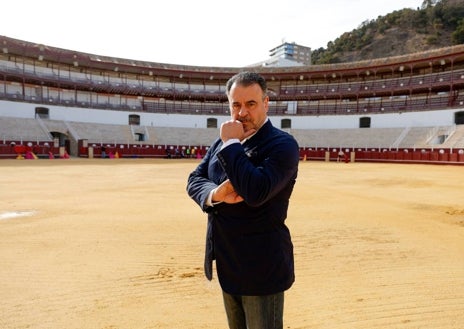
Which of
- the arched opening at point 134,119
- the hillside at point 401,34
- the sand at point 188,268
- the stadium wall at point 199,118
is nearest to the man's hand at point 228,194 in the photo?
the sand at point 188,268

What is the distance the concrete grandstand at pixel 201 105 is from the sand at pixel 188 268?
85.3 ft

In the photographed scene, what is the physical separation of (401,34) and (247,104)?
88.8 metres

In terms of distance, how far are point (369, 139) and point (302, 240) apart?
34107 mm

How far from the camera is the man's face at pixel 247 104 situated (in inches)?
66.9

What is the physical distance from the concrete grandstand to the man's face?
31854mm

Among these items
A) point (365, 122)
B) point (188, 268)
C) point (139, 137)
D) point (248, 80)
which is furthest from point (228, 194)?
point (365, 122)

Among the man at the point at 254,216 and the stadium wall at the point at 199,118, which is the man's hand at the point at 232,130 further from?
the stadium wall at the point at 199,118

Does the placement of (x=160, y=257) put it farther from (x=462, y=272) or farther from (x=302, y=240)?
(x=462, y=272)

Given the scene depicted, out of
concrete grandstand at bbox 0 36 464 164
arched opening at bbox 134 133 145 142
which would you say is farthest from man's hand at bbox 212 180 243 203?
arched opening at bbox 134 133 145 142

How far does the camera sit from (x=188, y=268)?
429 cm

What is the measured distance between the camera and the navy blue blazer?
1.53 m

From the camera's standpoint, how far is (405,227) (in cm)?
647

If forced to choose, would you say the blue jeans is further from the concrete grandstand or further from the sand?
the concrete grandstand

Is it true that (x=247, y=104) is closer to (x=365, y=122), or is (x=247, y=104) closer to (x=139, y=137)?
(x=139, y=137)
